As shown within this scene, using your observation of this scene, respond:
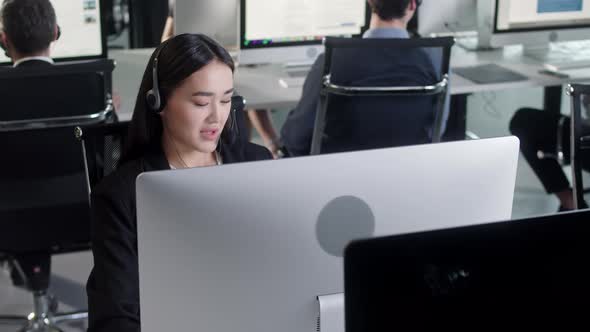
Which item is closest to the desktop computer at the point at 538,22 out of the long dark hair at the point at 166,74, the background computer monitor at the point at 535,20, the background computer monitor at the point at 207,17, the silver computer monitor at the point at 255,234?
the background computer monitor at the point at 535,20

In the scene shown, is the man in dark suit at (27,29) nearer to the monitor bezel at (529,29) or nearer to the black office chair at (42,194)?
the black office chair at (42,194)

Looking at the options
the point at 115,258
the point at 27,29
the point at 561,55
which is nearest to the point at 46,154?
the point at 27,29

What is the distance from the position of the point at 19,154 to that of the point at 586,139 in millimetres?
1516

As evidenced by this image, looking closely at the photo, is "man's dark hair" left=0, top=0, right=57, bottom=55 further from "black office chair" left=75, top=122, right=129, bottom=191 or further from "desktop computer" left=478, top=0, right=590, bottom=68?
"desktop computer" left=478, top=0, right=590, bottom=68

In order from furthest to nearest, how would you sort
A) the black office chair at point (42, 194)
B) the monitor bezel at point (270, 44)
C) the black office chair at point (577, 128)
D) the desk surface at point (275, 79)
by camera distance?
the monitor bezel at point (270, 44), the desk surface at point (275, 79), the black office chair at point (42, 194), the black office chair at point (577, 128)

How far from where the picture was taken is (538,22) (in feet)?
11.7

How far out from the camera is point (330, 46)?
262cm

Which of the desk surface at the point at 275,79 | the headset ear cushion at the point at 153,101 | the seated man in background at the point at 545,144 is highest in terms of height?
the headset ear cushion at the point at 153,101

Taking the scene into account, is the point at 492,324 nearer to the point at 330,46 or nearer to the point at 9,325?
the point at 330,46

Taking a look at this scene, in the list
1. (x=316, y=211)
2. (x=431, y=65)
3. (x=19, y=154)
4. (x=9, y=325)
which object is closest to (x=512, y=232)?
(x=316, y=211)

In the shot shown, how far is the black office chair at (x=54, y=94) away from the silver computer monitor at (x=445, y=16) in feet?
5.19

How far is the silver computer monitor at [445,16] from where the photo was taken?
11.5ft

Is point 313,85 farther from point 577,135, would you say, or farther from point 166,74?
point 166,74

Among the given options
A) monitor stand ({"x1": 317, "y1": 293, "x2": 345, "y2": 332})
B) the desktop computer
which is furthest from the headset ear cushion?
the desktop computer
